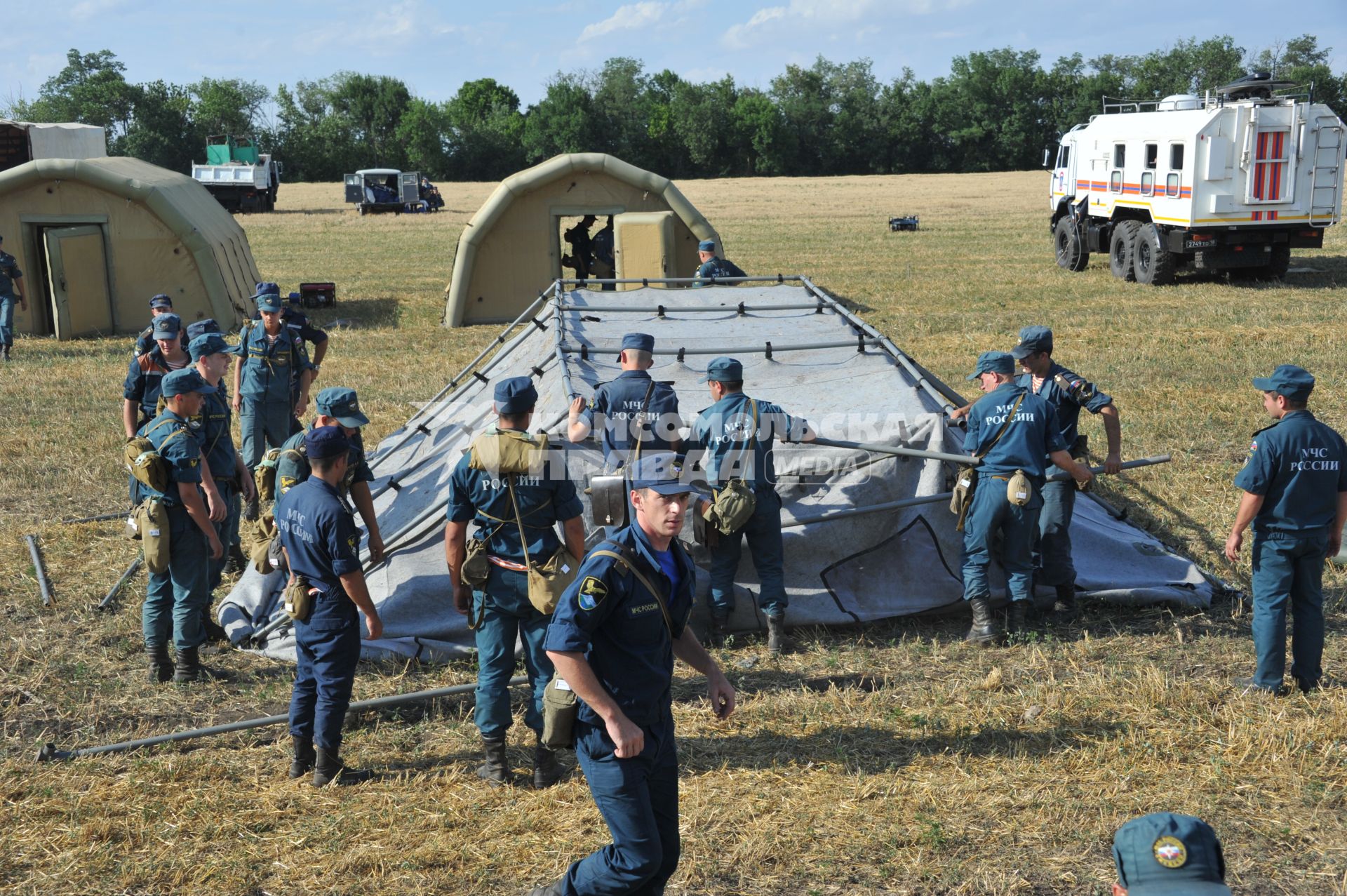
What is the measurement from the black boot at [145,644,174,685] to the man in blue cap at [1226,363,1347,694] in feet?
18.7

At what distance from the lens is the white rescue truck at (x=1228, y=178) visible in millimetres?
18078

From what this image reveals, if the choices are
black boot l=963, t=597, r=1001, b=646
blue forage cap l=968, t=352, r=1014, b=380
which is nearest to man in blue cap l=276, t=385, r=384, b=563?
black boot l=963, t=597, r=1001, b=646

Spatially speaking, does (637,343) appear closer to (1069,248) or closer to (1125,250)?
(1125,250)

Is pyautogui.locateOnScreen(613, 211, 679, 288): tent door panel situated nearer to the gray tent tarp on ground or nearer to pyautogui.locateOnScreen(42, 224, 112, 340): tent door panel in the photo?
pyautogui.locateOnScreen(42, 224, 112, 340): tent door panel

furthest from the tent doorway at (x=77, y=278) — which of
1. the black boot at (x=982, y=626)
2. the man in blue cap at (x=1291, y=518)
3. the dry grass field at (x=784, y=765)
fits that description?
the man in blue cap at (x=1291, y=518)

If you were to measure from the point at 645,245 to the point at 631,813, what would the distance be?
14.2 meters

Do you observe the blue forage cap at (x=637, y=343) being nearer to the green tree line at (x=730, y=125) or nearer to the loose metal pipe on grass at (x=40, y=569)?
the loose metal pipe on grass at (x=40, y=569)

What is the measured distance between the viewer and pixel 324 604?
5.34 meters

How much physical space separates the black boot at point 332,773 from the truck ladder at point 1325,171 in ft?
59.2

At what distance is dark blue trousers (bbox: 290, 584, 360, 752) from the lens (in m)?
5.34

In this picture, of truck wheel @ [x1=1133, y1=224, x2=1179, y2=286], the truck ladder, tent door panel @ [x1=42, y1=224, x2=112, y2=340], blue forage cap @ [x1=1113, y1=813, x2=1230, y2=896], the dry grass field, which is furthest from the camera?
truck wheel @ [x1=1133, y1=224, x2=1179, y2=286]

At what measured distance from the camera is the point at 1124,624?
23.7ft

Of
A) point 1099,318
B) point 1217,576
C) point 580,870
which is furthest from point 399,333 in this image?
point 580,870

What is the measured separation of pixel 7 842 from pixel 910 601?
16.2 ft
